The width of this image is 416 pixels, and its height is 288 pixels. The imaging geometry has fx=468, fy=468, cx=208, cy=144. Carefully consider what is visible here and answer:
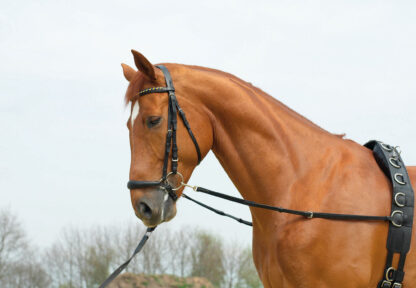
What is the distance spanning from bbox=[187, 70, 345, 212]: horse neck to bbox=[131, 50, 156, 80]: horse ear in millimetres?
501

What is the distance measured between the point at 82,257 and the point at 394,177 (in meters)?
52.9

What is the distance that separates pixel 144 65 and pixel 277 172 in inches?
65.5

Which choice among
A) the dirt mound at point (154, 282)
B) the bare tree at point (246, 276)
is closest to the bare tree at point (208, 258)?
the bare tree at point (246, 276)

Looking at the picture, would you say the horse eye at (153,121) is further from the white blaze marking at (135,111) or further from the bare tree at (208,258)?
the bare tree at (208,258)

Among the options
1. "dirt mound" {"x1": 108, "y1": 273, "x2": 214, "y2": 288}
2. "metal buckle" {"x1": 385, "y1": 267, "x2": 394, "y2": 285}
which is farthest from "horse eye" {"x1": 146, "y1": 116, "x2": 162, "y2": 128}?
"dirt mound" {"x1": 108, "y1": 273, "x2": 214, "y2": 288}

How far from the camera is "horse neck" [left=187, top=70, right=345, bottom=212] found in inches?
178

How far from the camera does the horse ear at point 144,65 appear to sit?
450 cm

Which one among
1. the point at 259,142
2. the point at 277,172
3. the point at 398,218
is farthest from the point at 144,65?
the point at 398,218

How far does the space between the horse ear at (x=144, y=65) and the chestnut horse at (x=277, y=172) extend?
0.01 meters

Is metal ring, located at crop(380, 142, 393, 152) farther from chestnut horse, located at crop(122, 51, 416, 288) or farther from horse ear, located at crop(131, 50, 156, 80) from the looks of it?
horse ear, located at crop(131, 50, 156, 80)

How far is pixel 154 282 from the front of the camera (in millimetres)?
39906

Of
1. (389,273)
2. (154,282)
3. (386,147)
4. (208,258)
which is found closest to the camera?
(389,273)

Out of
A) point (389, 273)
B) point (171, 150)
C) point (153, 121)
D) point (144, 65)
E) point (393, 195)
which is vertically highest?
point (144, 65)

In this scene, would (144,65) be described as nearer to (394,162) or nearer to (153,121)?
(153,121)
